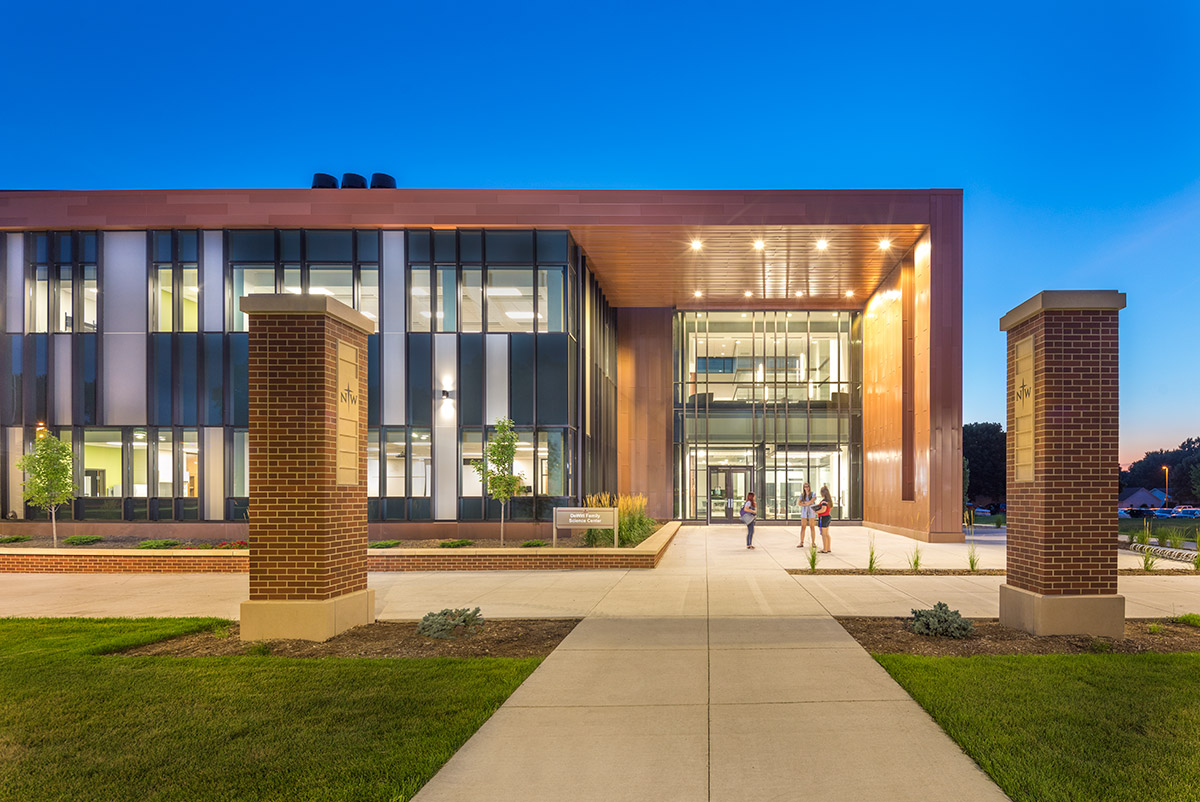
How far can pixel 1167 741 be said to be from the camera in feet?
15.9

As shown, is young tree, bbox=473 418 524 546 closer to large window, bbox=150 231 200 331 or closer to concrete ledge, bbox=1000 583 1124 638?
large window, bbox=150 231 200 331

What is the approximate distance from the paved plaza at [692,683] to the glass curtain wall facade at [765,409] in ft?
60.7

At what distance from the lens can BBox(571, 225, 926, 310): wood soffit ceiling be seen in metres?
22.8

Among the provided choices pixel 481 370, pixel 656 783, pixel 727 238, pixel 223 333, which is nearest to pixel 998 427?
pixel 727 238

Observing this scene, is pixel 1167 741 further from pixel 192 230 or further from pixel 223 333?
pixel 192 230

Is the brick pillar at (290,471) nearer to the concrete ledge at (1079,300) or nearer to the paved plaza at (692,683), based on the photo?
the paved plaza at (692,683)

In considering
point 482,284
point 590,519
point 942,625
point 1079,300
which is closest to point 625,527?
point 590,519

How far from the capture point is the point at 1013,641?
780 centimetres

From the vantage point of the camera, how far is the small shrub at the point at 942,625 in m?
8.02

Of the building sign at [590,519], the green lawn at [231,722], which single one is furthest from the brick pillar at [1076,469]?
the building sign at [590,519]

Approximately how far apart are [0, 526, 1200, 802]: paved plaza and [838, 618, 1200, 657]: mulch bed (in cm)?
50

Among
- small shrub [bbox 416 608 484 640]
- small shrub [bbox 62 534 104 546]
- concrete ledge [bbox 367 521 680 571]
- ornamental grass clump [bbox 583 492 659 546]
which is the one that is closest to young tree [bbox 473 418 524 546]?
ornamental grass clump [bbox 583 492 659 546]

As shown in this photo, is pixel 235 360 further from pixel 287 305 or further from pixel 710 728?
pixel 710 728

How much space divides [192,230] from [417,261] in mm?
7021
